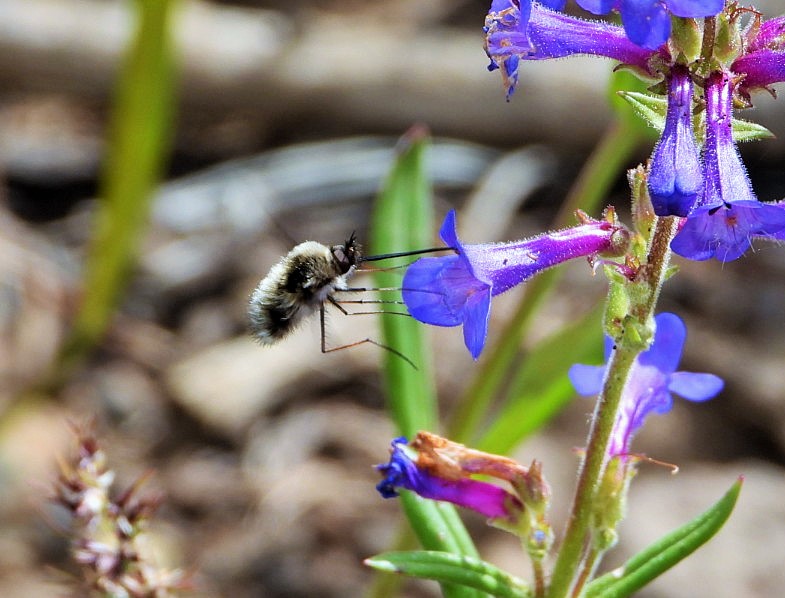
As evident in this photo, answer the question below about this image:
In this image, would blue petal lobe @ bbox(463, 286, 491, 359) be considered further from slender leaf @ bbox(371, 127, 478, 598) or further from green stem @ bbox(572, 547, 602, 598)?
slender leaf @ bbox(371, 127, 478, 598)

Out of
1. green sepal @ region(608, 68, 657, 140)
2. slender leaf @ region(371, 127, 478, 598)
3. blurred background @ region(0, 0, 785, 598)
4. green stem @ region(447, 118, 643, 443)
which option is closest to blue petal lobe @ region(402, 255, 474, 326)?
slender leaf @ region(371, 127, 478, 598)

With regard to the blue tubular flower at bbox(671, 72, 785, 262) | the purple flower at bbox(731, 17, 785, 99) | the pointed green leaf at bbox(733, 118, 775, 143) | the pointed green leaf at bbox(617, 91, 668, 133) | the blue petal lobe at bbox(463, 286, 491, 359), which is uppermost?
the purple flower at bbox(731, 17, 785, 99)

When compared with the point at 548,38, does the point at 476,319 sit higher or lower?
lower

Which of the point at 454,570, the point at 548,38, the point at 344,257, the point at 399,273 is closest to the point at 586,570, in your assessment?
the point at 454,570

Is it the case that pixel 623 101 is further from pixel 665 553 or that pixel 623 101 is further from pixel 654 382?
pixel 665 553

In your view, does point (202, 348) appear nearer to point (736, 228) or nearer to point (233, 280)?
point (233, 280)
